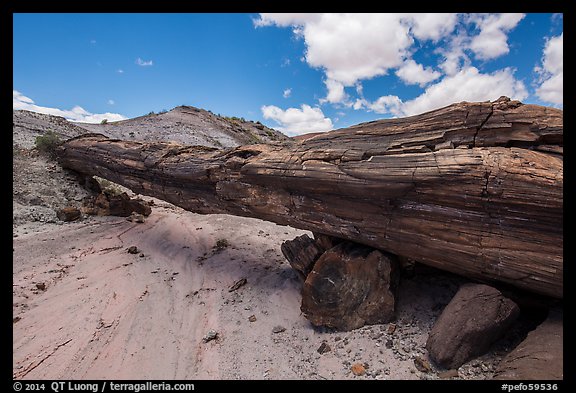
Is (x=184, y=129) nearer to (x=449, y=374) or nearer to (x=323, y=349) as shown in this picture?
(x=323, y=349)

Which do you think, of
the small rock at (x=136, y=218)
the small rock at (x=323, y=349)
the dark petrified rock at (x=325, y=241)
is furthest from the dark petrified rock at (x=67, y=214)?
the small rock at (x=323, y=349)

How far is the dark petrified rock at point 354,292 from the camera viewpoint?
5.58m

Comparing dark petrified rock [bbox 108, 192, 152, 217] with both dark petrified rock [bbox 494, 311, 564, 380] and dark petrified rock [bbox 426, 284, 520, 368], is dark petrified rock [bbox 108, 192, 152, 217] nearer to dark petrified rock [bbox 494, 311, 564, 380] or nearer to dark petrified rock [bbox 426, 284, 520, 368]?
dark petrified rock [bbox 426, 284, 520, 368]

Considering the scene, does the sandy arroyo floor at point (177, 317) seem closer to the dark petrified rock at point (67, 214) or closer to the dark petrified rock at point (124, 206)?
the dark petrified rock at point (67, 214)

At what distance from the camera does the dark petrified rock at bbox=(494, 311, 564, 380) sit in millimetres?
3401

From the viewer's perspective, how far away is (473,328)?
4.24 metres

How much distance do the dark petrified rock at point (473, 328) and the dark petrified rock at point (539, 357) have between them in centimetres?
32

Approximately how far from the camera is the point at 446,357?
14.0 ft

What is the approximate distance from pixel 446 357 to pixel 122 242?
9.99 metres

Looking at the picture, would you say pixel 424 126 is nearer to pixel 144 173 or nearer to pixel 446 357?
pixel 446 357

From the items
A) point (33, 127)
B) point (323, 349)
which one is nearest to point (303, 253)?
point (323, 349)

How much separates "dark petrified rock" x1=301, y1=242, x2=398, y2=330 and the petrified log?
17.5 inches

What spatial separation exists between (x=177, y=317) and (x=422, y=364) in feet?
16.6

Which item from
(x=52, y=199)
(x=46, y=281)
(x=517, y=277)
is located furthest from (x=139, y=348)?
(x=52, y=199)
